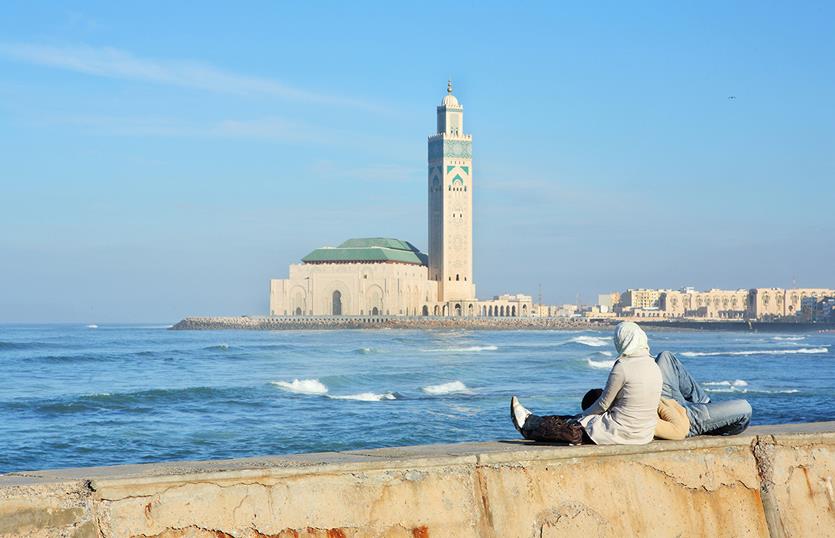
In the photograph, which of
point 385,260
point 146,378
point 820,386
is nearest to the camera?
point 820,386

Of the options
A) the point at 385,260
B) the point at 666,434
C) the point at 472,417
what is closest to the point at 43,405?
the point at 472,417

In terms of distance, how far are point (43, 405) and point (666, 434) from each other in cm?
2088

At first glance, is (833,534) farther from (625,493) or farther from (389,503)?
(389,503)

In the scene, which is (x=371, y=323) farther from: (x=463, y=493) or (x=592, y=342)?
(x=463, y=493)

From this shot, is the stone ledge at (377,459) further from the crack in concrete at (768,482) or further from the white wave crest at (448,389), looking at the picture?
the white wave crest at (448,389)

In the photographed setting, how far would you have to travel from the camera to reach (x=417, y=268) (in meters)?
134

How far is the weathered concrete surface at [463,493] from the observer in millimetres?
4746

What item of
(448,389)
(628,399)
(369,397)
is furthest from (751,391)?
(628,399)

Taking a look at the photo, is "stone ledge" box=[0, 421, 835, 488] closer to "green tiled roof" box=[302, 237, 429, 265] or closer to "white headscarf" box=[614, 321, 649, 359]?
"white headscarf" box=[614, 321, 649, 359]

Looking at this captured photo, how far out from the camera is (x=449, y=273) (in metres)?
135

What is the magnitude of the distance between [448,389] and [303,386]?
13.1 ft

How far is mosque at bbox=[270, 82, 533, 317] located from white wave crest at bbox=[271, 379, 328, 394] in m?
96.5

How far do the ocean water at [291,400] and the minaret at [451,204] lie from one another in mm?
84587

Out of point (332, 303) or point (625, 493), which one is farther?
point (332, 303)
